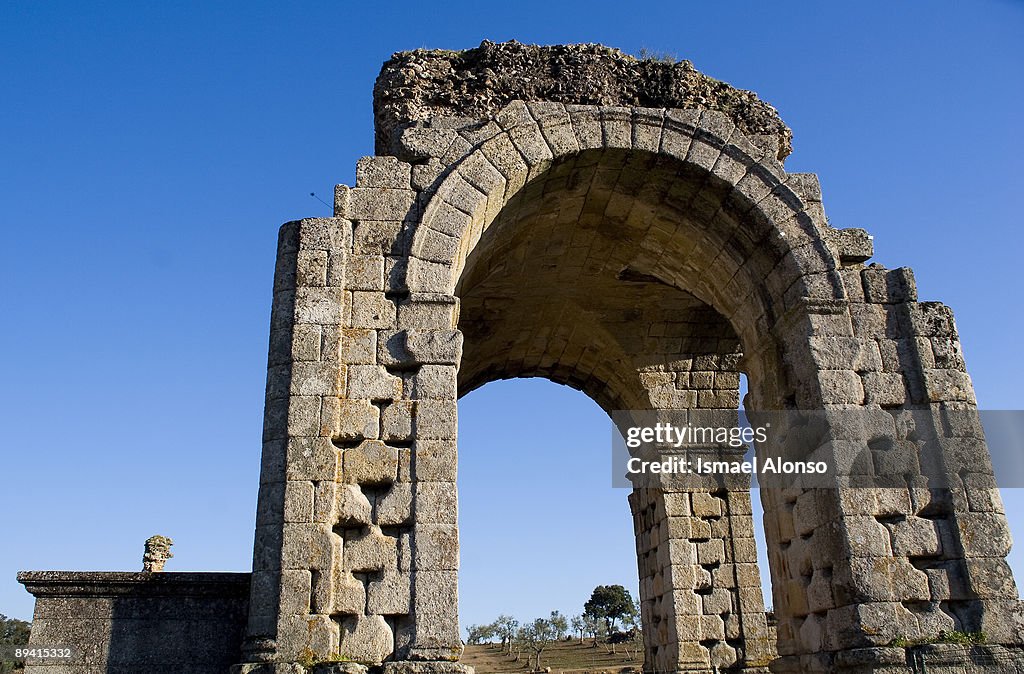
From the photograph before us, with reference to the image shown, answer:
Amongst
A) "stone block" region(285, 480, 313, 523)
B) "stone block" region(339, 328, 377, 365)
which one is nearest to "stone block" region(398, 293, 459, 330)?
"stone block" region(339, 328, 377, 365)

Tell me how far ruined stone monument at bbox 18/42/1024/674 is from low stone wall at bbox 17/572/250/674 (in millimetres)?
650

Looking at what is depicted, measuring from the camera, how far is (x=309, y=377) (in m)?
6.16

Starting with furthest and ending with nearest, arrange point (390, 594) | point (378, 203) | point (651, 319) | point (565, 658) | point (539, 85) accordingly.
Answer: point (565, 658)
point (651, 319)
point (539, 85)
point (378, 203)
point (390, 594)

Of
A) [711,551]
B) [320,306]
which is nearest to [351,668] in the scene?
[320,306]

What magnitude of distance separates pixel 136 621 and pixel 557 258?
586cm

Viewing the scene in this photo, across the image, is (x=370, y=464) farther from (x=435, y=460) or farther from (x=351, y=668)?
(x=351, y=668)

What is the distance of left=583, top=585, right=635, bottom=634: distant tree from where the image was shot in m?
39.1

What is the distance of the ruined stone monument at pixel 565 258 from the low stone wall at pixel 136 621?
2.13ft

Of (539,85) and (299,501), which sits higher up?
(539,85)

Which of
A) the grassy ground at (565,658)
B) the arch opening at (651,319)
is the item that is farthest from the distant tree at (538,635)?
the arch opening at (651,319)

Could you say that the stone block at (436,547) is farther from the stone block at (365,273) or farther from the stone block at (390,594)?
the stone block at (365,273)

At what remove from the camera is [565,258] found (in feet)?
31.8

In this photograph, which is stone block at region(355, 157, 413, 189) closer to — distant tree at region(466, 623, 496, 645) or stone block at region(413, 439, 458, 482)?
stone block at region(413, 439, 458, 482)

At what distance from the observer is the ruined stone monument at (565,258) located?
5.75 m
